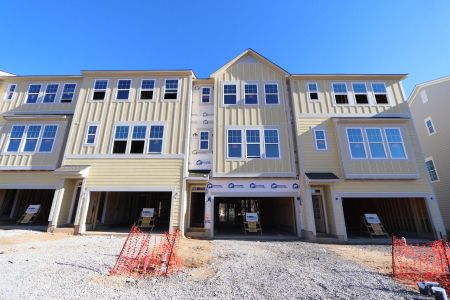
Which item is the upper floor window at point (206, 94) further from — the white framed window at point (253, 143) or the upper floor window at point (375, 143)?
the upper floor window at point (375, 143)

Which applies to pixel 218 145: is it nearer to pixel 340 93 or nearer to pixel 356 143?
pixel 356 143

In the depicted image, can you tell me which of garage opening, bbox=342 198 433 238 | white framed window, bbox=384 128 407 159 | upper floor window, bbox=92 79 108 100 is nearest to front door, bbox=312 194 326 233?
garage opening, bbox=342 198 433 238

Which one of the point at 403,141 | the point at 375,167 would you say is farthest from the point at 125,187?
the point at 403,141

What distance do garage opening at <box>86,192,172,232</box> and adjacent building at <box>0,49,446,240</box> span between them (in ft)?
0.45

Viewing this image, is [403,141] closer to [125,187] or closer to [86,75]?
[125,187]

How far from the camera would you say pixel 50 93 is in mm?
16859

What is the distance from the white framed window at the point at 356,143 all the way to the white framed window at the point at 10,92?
24.5 meters

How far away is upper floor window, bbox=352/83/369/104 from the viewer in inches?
623

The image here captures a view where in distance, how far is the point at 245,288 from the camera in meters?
5.41

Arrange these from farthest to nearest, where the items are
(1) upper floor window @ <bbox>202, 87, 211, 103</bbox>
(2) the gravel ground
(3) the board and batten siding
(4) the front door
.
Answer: (1) upper floor window @ <bbox>202, 87, 211, 103</bbox>
(3) the board and batten siding
(4) the front door
(2) the gravel ground

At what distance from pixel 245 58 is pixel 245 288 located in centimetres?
1593

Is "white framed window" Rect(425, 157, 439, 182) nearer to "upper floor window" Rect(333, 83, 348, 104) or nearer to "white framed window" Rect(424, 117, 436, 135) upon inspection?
"white framed window" Rect(424, 117, 436, 135)

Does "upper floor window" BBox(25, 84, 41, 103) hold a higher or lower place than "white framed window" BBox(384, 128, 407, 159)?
higher

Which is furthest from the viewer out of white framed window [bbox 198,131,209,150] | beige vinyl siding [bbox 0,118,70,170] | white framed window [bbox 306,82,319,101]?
white framed window [bbox 306,82,319,101]
